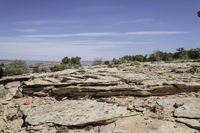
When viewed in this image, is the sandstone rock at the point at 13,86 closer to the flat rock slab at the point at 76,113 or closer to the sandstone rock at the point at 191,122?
the flat rock slab at the point at 76,113

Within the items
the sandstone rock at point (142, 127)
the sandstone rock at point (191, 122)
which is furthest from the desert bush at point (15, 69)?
the sandstone rock at point (191, 122)

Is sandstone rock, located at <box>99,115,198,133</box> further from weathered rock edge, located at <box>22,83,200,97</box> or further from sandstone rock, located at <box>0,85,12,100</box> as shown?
sandstone rock, located at <box>0,85,12,100</box>

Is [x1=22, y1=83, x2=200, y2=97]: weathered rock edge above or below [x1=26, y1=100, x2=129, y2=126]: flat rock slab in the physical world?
above

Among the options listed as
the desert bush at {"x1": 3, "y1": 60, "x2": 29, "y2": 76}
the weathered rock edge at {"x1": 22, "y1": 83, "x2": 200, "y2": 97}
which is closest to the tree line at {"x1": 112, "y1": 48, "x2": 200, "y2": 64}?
the desert bush at {"x1": 3, "y1": 60, "x2": 29, "y2": 76}

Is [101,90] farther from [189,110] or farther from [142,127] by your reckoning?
[189,110]

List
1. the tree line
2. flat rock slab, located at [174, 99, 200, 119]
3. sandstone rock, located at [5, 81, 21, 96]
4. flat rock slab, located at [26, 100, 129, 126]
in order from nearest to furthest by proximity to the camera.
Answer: flat rock slab, located at [174, 99, 200, 119]
flat rock slab, located at [26, 100, 129, 126]
sandstone rock, located at [5, 81, 21, 96]
the tree line

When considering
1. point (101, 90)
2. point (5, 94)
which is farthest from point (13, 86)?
point (101, 90)

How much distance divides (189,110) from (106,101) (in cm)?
321

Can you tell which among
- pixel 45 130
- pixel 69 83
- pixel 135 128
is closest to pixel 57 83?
pixel 69 83

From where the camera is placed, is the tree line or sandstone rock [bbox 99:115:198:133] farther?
the tree line

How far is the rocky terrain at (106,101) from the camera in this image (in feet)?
33.8

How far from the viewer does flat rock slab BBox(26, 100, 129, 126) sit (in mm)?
10648

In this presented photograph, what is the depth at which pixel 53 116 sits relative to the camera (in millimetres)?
11453

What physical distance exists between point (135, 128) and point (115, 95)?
9.34ft
